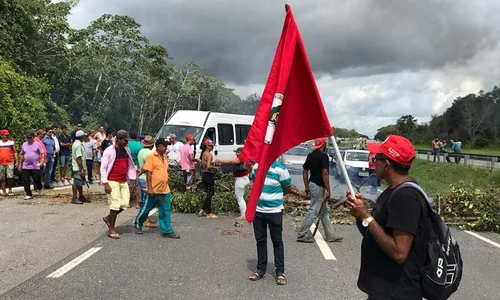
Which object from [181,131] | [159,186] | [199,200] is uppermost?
[181,131]

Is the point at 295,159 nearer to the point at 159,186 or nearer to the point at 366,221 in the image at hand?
the point at 159,186

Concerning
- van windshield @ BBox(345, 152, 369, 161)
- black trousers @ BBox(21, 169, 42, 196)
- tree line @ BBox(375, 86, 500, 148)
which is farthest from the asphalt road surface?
tree line @ BBox(375, 86, 500, 148)

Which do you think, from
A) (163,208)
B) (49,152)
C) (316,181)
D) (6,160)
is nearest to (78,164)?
(6,160)

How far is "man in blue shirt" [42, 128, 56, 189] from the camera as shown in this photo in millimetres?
13081

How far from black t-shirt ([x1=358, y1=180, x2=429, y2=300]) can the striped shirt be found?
2.78 m

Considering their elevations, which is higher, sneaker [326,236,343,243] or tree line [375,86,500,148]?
tree line [375,86,500,148]

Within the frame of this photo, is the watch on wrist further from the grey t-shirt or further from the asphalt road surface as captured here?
the grey t-shirt

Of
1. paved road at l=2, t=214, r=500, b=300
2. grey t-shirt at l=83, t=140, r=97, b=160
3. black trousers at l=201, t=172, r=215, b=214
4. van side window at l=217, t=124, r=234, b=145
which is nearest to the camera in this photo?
paved road at l=2, t=214, r=500, b=300

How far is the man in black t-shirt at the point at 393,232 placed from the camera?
98.1 inches

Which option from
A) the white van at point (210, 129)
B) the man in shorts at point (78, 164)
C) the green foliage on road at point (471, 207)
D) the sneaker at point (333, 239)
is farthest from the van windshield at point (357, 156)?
the sneaker at point (333, 239)

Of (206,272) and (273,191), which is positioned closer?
(273,191)

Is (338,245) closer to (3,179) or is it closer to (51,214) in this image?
(51,214)

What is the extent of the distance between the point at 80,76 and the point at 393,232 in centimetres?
4045

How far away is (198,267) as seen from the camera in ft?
19.6
